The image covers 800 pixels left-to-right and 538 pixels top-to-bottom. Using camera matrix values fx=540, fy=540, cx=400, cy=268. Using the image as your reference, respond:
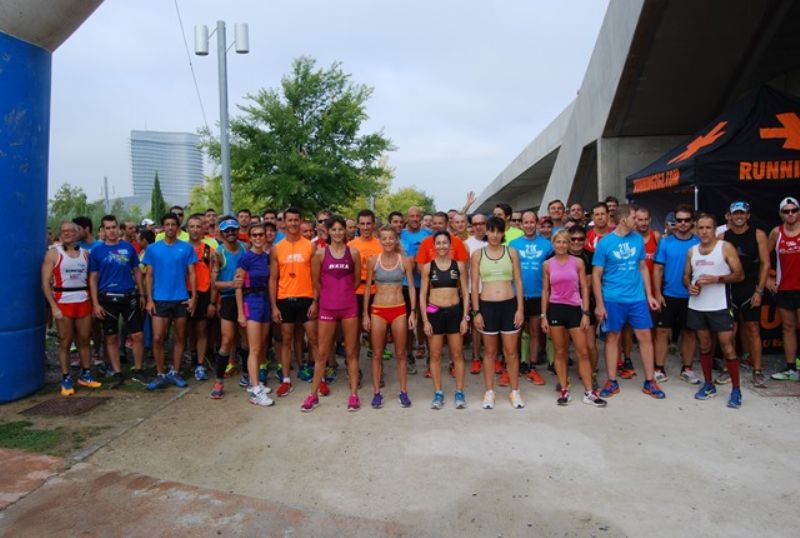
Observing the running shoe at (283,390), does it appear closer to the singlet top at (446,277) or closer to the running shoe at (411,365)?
the running shoe at (411,365)

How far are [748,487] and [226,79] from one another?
1226 cm

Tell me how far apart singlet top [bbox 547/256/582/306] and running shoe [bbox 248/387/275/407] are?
3.15 meters

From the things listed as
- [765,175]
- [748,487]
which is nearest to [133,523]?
[748,487]

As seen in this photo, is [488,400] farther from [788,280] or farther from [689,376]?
[788,280]

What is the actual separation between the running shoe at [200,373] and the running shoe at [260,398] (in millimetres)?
1189

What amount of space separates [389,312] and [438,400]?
1.02 m

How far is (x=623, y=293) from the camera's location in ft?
19.0

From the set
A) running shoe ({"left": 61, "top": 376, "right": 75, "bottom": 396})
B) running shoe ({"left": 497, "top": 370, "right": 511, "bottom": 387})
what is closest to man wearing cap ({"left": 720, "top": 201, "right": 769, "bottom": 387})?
running shoe ({"left": 497, "top": 370, "right": 511, "bottom": 387})

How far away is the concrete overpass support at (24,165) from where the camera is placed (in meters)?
5.59

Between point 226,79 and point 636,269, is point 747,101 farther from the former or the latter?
point 226,79

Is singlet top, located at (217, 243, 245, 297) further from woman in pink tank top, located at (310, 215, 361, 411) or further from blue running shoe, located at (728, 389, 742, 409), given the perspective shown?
blue running shoe, located at (728, 389, 742, 409)

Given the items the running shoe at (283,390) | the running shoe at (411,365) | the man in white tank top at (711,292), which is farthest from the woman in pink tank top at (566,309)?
the running shoe at (283,390)

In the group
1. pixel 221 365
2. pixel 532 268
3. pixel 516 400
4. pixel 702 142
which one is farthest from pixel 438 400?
pixel 702 142

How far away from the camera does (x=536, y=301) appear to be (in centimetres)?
641
